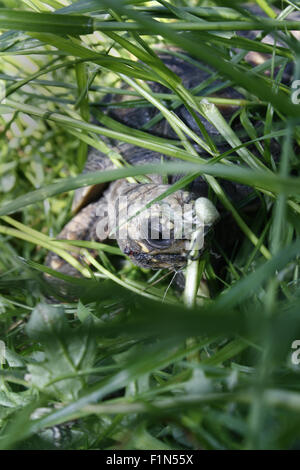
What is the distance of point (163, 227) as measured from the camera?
982 millimetres

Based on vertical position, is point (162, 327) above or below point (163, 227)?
below

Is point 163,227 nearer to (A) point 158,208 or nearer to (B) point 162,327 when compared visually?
(A) point 158,208

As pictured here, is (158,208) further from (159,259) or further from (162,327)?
(162,327)

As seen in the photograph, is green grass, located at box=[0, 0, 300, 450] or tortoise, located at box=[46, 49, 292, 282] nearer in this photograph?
green grass, located at box=[0, 0, 300, 450]

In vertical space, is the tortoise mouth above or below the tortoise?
below

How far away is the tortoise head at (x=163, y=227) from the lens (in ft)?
3.17

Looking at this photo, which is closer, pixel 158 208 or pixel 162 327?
pixel 162 327

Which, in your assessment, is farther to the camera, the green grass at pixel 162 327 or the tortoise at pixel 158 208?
the tortoise at pixel 158 208

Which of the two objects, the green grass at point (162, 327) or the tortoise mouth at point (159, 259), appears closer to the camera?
the green grass at point (162, 327)

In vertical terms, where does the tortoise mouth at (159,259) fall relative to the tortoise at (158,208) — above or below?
below

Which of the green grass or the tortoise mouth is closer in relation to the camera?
the green grass

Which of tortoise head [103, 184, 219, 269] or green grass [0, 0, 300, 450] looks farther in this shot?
tortoise head [103, 184, 219, 269]

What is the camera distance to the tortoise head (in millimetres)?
965

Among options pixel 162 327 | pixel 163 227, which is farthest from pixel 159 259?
pixel 162 327
